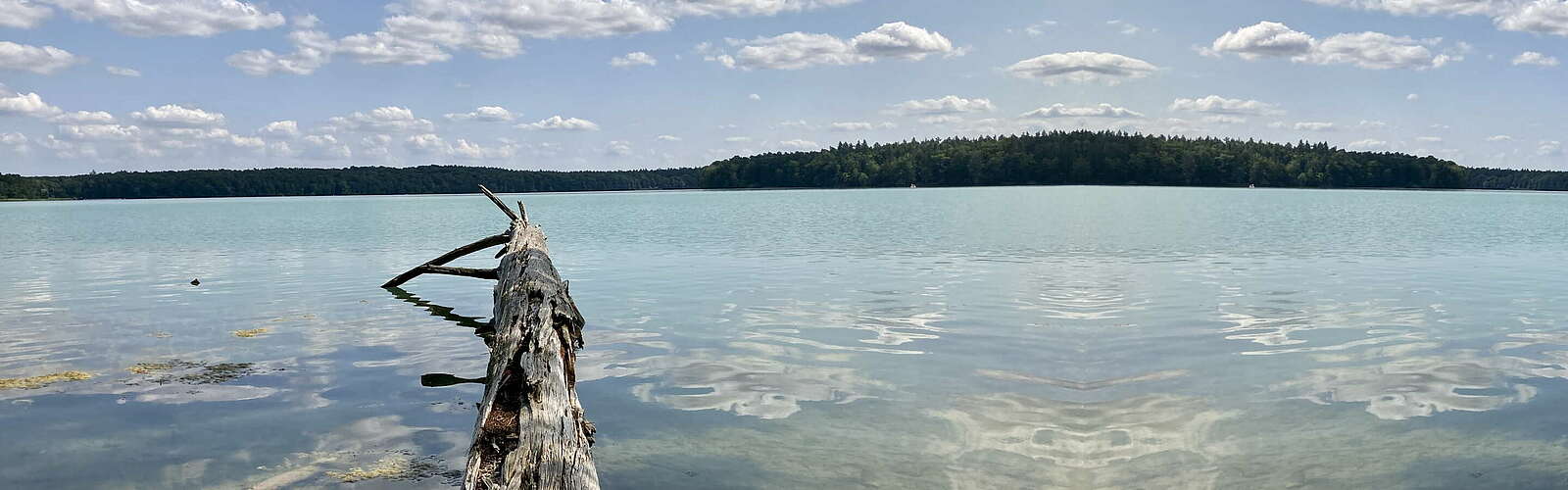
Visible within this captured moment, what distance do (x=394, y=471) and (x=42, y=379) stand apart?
→ 7.39 metres

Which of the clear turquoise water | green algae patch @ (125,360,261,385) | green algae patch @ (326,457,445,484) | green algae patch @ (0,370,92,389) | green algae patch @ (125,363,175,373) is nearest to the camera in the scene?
green algae patch @ (326,457,445,484)

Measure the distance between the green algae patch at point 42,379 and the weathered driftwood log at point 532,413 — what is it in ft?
18.4

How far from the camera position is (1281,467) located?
28.6ft

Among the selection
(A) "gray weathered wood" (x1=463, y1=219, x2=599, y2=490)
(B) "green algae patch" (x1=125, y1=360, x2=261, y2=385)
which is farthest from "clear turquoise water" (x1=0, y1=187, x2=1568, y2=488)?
(A) "gray weathered wood" (x1=463, y1=219, x2=599, y2=490)

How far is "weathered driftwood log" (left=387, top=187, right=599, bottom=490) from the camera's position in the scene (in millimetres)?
7297

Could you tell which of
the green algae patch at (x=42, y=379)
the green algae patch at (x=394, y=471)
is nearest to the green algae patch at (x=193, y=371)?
the green algae patch at (x=42, y=379)

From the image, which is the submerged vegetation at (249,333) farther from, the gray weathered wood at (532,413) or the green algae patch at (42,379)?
the gray weathered wood at (532,413)

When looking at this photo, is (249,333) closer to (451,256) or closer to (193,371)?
(193,371)

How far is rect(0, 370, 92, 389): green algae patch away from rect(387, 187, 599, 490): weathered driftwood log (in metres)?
5.61

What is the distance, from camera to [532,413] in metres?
8.23

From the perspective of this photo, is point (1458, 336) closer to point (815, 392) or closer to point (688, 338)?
point (815, 392)

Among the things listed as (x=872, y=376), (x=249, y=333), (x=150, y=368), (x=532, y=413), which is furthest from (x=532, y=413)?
(x=249, y=333)

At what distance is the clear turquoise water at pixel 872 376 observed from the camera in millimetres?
9000

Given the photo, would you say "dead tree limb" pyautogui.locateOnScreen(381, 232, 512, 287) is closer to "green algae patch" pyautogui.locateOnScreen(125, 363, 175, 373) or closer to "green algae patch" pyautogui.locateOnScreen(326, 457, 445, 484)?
"green algae patch" pyautogui.locateOnScreen(125, 363, 175, 373)
